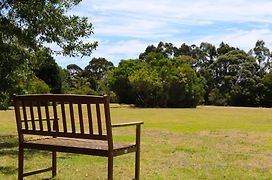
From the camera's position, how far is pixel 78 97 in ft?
19.8

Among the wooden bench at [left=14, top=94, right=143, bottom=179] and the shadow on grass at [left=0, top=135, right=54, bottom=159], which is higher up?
the wooden bench at [left=14, top=94, right=143, bottom=179]

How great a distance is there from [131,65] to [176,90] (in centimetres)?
792

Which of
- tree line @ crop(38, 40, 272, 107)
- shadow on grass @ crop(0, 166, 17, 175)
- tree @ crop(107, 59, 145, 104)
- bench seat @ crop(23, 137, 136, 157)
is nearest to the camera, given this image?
bench seat @ crop(23, 137, 136, 157)

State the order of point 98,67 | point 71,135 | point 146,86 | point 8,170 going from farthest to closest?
point 98,67
point 146,86
point 8,170
point 71,135

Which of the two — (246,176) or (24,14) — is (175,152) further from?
(24,14)

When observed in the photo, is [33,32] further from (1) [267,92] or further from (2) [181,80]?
(1) [267,92]

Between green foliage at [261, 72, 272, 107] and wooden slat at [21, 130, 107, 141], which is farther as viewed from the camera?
green foliage at [261, 72, 272, 107]

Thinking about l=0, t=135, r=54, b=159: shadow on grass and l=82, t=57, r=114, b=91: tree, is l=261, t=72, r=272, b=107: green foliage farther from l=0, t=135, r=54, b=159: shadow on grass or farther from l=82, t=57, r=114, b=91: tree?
l=0, t=135, r=54, b=159: shadow on grass

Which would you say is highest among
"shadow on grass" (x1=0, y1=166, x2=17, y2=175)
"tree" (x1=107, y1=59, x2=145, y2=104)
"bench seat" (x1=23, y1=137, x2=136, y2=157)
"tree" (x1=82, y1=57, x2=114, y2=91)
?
"tree" (x1=82, y1=57, x2=114, y2=91)

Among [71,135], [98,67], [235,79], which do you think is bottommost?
[71,135]

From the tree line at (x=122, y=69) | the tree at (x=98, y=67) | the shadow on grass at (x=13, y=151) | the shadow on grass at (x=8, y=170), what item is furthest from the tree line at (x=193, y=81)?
the shadow on grass at (x=8, y=170)

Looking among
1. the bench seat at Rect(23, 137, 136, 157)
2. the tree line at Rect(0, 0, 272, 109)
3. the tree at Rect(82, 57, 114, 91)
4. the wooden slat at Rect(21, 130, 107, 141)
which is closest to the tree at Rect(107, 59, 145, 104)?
the tree line at Rect(0, 0, 272, 109)

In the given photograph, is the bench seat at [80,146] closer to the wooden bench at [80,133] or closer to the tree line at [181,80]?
the wooden bench at [80,133]

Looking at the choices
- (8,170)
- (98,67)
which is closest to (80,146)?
(8,170)
